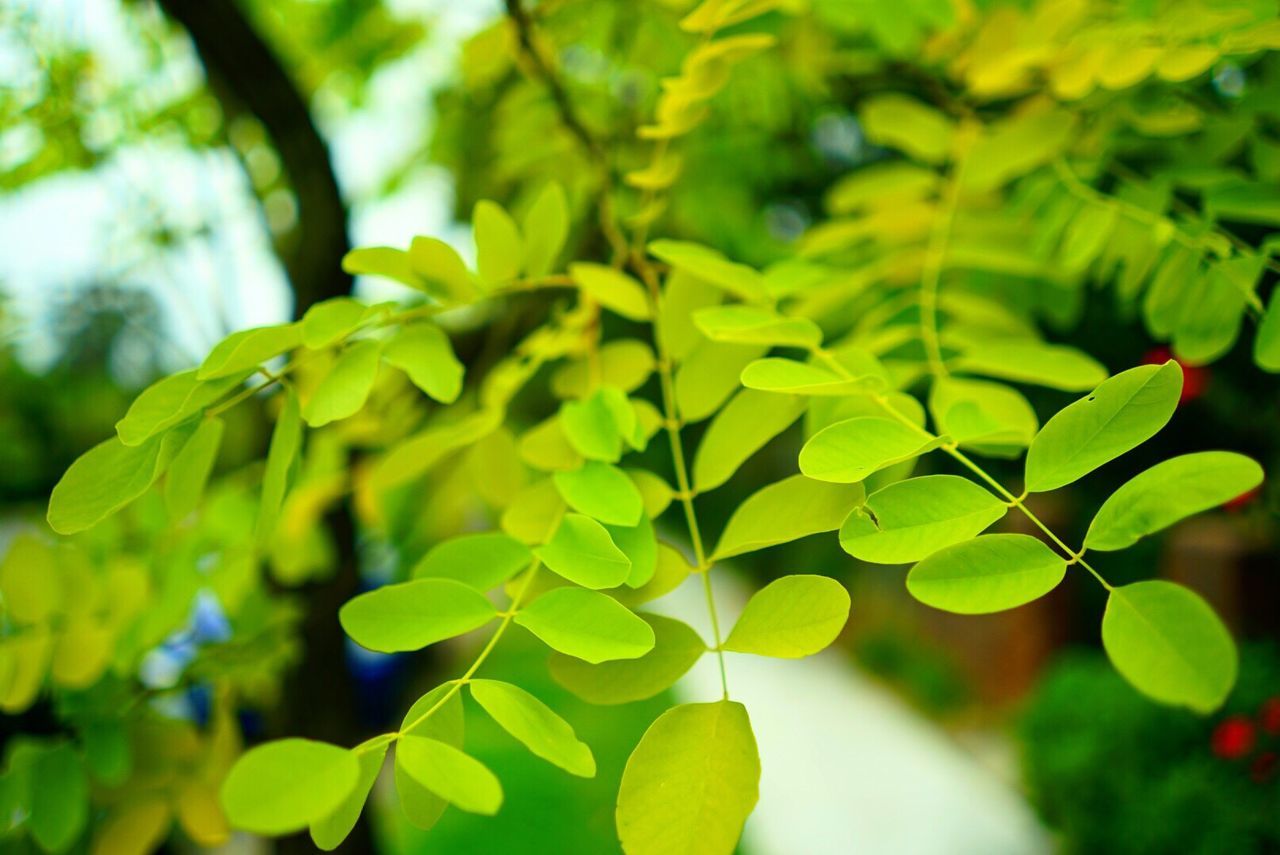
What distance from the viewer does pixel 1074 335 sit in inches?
37.6

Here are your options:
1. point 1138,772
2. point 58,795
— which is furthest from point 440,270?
Answer: point 1138,772

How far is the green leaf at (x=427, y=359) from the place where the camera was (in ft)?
1.20

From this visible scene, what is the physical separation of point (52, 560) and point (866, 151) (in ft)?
10.3

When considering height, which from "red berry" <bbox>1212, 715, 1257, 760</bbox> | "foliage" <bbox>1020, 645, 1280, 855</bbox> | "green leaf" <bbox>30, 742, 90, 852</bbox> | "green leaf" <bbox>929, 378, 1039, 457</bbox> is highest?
"green leaf" <bbox>929, 378, 1039, 457</bbox>

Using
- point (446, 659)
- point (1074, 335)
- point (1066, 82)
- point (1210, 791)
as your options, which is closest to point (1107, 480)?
point (1074, 335)

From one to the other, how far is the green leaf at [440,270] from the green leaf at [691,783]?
→ 0.77 feet

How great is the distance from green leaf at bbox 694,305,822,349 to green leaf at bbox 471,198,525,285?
12 centimetres

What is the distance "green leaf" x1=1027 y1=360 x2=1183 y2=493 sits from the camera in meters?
0.26

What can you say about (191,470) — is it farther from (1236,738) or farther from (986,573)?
(1236,738)

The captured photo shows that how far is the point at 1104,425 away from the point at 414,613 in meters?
0.26

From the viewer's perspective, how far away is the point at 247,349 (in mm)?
331

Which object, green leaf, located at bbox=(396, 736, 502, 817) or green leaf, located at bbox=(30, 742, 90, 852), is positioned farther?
green leaf, located at bbox=(30, 742, 90, 852)

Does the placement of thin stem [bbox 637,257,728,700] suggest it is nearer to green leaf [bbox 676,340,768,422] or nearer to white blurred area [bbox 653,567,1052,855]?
green leaf [bbox 676,340,768,422]

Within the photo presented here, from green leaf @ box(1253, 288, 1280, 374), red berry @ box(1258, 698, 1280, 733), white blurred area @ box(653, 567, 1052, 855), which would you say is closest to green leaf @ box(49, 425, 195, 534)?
green leaf @ box(1253, 288, 1280, 374)
